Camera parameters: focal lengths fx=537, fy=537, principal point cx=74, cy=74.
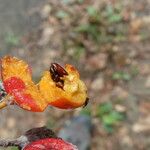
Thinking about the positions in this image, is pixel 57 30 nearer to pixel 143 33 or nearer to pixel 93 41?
pixel 93 41

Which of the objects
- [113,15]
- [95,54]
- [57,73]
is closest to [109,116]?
[95,54]

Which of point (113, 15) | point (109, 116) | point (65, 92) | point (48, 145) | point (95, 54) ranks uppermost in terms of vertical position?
point (65, 92)

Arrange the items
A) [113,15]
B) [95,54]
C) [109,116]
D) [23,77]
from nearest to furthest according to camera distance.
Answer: [23,77]
[109,116]
[95,54]
[113,15]

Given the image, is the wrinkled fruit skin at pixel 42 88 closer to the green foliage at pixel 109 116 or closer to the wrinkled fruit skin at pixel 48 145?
the wrinkled fruit skin at pixel 48 145

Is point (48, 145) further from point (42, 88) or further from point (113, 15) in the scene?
point (113, 15)

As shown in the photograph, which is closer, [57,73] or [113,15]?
[57,73]

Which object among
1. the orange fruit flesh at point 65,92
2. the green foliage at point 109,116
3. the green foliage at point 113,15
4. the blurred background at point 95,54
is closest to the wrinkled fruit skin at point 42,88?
the orange fruit flesh at point 65,92
